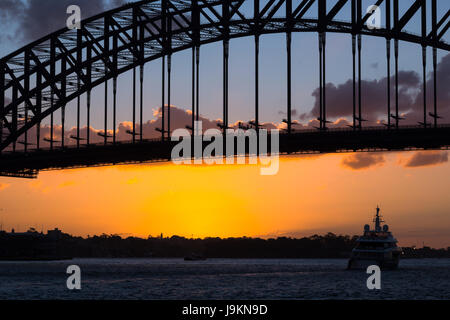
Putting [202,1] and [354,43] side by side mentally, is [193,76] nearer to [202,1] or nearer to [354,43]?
[202,1]

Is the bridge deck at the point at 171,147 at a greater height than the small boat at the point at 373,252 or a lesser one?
greater

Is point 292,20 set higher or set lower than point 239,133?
higher

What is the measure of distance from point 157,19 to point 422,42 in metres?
23.9

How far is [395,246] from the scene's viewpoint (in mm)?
101312

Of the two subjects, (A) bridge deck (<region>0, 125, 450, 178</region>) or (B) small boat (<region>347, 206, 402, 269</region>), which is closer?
(A) bridge deck (<region>0, 125, 450, 178</region>)

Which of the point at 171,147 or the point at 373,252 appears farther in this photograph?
the point at 373,252

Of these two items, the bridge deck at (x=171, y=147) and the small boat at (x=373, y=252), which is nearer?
the bridge deck at (x=171, y=147)

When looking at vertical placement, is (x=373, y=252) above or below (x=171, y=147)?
below

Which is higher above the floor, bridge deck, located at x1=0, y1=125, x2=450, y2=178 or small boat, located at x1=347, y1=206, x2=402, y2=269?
bridge deck, located at x1=0, y1=125, x2=450, y2=178
